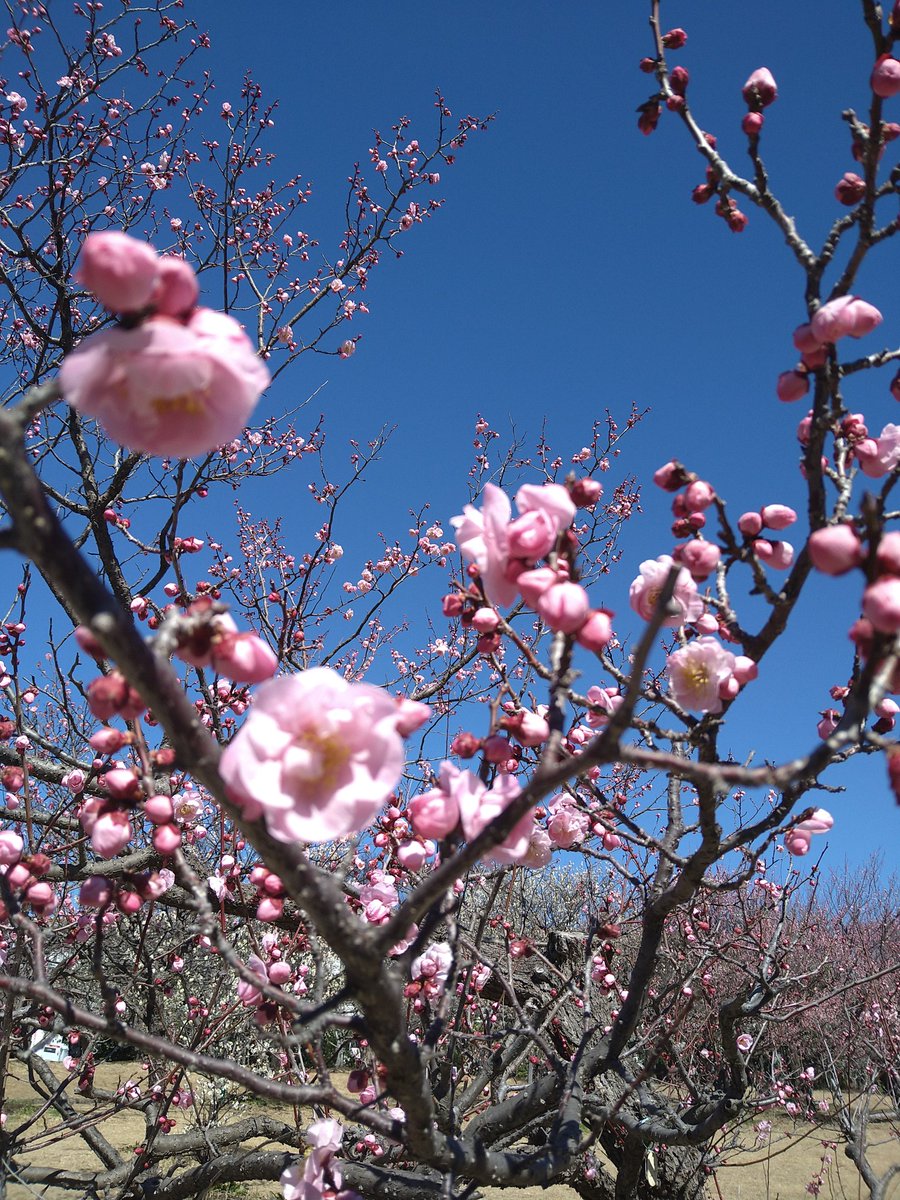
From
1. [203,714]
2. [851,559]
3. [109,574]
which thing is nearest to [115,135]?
[109,574]

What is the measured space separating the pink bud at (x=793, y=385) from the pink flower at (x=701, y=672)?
63 cm

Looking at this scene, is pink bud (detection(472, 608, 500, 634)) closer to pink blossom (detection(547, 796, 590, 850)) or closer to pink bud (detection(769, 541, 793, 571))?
pink bud (detection(769, 541, 793, 571))

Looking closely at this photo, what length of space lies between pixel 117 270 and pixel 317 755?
674 millimetres

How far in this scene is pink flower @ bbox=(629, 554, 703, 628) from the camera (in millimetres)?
1793

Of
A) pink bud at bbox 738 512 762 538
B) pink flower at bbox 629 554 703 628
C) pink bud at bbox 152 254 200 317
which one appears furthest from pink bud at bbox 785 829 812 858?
pink bud at bbox 152 254 200 317

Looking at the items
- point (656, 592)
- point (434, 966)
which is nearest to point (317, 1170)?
point (434, 966)

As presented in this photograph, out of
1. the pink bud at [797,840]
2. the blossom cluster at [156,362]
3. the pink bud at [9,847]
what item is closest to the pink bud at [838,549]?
the blossom cluster at [156,362]

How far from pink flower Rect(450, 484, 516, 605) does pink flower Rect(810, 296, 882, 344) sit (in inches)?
34.8

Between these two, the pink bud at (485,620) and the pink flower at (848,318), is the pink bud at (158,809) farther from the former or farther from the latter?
the pink flower at (848,318)

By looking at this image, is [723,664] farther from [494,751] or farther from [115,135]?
[115,135]

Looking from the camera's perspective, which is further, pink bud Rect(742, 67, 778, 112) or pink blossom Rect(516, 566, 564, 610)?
pink bud Rect(742, 67, 778, 112)

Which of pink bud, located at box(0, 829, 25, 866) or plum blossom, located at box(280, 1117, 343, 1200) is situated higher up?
pink bud, located at box(0, 829, 25, 866)

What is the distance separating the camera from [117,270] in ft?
2.63

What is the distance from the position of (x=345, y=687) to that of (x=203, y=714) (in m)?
2.86
